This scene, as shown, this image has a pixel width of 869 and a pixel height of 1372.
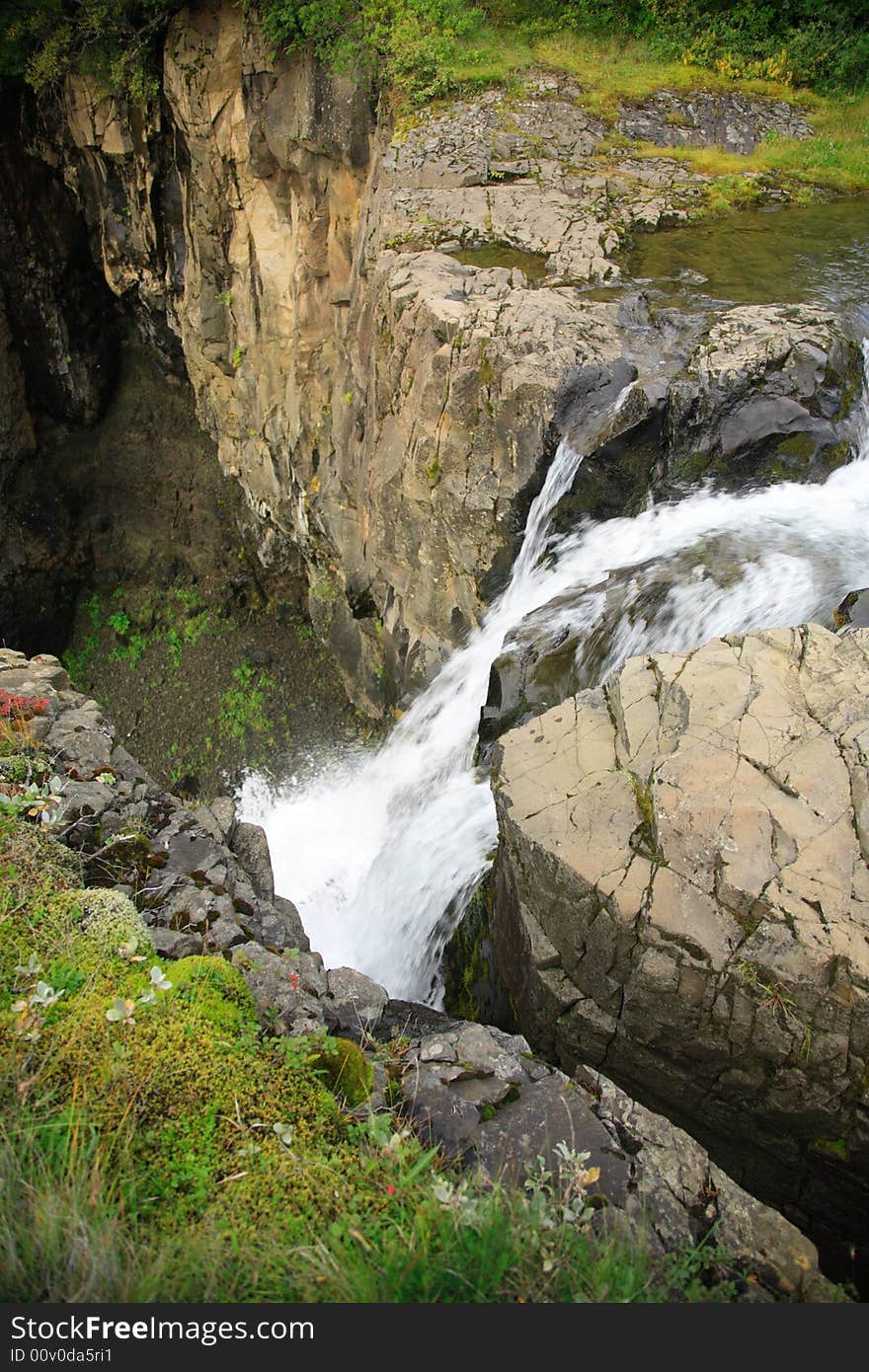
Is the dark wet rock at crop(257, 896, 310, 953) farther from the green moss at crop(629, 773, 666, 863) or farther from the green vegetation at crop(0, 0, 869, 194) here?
the green vegetation at crop(0, 0, 869, 194)

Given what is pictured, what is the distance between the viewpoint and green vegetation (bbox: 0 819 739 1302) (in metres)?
2.59

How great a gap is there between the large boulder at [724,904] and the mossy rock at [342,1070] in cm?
166

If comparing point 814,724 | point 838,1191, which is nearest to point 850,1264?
point 838,1191

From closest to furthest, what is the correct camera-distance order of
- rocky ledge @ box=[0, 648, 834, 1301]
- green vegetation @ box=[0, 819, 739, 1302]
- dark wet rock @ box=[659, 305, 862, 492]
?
green vegetation @ box=[0, 819, 739, 1302]
rocky ledge @ box=[0, 648, 834, 1301]
dark wet rock @ box=[659, 305, 862, 492]

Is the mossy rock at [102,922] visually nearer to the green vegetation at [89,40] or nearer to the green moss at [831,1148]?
the green moss at [831,1148]

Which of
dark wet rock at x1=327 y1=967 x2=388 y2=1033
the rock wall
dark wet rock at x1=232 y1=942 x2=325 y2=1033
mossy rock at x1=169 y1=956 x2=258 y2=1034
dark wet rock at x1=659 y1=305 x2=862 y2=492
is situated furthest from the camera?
the rock wall

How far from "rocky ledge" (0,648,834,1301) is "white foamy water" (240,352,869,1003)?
1.90 meters

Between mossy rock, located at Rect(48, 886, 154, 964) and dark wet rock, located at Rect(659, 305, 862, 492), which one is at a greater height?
dark wet rock, located at Rect(659, 305, 862, 492)

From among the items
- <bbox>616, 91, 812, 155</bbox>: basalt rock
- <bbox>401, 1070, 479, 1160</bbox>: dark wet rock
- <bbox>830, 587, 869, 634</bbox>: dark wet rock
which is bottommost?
<bbox>401, 1070, 479, 1160</bbox>: dark wet rock

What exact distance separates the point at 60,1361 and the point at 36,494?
17.1 meters

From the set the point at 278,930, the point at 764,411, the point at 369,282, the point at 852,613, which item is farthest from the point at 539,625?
the point at 369,282

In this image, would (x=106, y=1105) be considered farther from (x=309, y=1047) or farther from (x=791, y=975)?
(x=791, y=975)

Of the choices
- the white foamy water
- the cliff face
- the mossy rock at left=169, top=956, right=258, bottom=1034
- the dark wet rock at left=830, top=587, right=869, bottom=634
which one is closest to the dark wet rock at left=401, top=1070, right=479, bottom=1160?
the mossy rock at left=169, top=956, right=258, bottom=1034

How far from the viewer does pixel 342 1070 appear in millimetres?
3496
